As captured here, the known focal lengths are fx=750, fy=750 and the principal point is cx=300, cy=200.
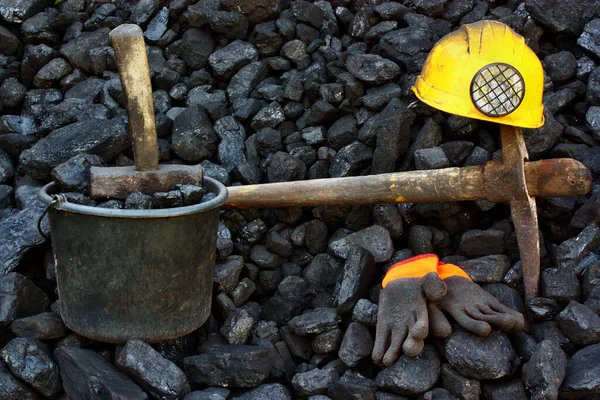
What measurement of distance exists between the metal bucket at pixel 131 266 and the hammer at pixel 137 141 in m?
0.22

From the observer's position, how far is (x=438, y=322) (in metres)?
3.02

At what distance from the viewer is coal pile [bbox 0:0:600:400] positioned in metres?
2.99

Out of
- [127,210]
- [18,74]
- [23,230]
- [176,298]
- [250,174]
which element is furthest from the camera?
[18,74]

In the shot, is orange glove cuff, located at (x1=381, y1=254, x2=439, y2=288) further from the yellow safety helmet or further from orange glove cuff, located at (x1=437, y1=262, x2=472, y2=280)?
the yellow safety helmet

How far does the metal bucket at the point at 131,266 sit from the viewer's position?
2.92 meters

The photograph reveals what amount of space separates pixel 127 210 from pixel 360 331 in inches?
43.4

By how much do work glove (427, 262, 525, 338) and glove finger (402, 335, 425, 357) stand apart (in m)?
0.10

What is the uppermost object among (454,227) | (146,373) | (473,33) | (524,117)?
(473,33)

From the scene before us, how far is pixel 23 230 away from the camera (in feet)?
11.8

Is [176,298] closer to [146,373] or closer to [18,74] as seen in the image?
[146,373]

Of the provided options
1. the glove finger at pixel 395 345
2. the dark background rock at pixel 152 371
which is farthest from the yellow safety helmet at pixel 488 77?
the dark background rock at pixel 152 371

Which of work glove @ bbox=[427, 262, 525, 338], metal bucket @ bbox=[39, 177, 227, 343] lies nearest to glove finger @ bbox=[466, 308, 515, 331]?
work glove @ bbox=[427, 262, 525, 338]

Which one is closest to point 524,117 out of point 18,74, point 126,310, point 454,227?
point 454,227

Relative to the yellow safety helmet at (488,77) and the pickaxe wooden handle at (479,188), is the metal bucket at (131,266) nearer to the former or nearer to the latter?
the pickaxe wooden handle at (479,188)
